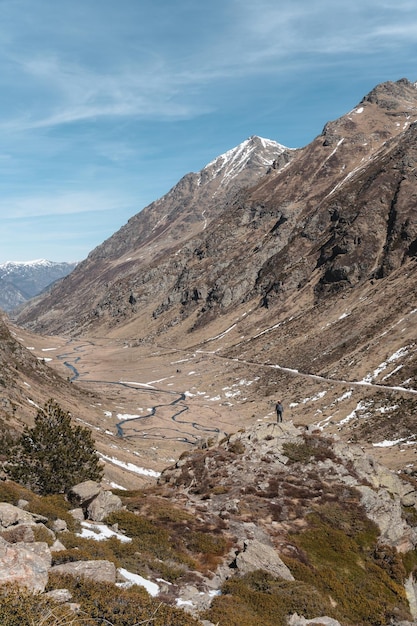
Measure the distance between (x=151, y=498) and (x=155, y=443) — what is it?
53.8m

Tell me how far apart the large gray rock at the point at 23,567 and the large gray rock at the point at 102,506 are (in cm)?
856

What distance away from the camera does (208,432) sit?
8900 cm

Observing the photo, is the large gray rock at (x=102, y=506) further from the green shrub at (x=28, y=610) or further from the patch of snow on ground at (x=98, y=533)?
the green shrub at (x=28, y=610)

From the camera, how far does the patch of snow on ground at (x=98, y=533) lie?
18.0 m

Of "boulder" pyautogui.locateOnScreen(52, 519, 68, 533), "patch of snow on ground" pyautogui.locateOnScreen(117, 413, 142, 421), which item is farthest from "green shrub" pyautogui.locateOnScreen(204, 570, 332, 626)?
"patch of snow on ground" pyautogui.locateOnScreen(117, 413, 142, 421)

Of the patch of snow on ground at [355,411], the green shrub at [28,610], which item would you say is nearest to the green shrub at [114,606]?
the green shrub at [28,610]

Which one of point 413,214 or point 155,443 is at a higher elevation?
point 413,214

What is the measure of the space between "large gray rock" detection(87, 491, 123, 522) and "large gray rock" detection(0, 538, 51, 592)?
28.1 ft

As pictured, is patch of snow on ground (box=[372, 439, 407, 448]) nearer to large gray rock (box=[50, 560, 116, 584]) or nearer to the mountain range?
the mountain range

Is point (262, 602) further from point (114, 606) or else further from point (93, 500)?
point (93, 500)

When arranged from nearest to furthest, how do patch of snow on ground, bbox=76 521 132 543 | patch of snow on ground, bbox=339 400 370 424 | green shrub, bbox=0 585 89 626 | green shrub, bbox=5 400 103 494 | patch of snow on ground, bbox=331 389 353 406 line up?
green shrub, bbox=0 585 89 626 → patch of snow on ground, bbox=76 521 132 543 → green shrub, bbox=5 400 103 494 → patch of snow on ground, bbox=339 400 370 424 → patch of snow on ground, bbox=331 389 353 406

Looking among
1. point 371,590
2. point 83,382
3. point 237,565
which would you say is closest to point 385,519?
point 371,590

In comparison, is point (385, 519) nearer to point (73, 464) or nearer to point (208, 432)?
point (73, 464)

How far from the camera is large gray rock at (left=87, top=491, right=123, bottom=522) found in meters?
20.6
